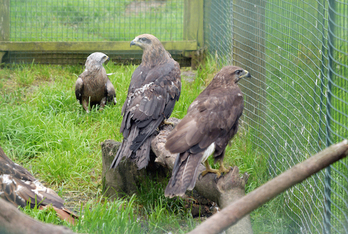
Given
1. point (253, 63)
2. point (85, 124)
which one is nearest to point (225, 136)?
point (253, 63)

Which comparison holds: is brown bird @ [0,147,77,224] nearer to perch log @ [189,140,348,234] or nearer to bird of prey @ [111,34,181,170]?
bird of prey @ [111,34,181,170]


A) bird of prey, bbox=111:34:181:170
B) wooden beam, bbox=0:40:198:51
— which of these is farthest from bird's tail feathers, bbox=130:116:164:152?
wooden beam, bbox=0:40:198:51

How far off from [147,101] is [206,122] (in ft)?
3.31

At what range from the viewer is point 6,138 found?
4.49m

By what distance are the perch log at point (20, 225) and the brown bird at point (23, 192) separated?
69.5 inches

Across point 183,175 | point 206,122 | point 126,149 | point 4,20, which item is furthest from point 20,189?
point 4,20

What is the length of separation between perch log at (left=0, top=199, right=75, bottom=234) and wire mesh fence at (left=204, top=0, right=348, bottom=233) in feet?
5.18

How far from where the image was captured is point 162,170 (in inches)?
153

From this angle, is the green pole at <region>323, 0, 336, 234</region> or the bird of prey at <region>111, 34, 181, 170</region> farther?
the bird of prey at <region>111, 34, 181, 170</region>

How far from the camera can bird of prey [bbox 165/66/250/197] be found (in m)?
2.74

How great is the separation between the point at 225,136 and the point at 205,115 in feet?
0.82

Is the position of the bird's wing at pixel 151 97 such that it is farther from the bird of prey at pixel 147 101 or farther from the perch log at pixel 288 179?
the perch log at pixel 288 179

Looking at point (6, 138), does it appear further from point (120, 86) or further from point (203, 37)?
point (203, 37)

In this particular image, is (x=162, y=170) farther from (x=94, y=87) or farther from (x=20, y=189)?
(x=94, y=87)
